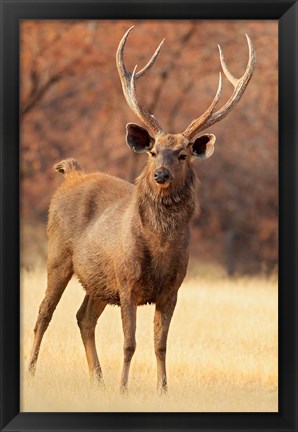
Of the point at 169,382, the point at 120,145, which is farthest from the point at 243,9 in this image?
the point at 120,145

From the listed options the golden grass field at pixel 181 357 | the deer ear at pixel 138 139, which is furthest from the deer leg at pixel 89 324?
the deer ear at pixel 138 139

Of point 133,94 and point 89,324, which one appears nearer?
point 133,94

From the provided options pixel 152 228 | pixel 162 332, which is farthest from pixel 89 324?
pixel 152 228

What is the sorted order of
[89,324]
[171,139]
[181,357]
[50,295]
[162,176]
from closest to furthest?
[162,176] → [171,139] → [50,295] → [89,324] → [181,357]

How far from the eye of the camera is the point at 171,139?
9.27 meters

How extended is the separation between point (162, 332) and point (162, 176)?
4.51 feet

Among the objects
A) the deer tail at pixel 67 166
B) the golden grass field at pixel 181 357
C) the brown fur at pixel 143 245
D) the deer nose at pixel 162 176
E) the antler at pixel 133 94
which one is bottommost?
the golden grass field at pixel 181 357

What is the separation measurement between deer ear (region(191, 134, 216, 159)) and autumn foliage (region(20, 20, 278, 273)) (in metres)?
9.44

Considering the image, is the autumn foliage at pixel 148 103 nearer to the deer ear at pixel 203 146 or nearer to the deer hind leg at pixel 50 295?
the deer hind leg at pixel 50 295

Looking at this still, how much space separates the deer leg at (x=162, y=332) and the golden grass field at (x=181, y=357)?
12 centimetres

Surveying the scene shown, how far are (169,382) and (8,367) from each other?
2.08 m

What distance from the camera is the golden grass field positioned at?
29.8 feet

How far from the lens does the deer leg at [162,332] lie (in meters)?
9.45

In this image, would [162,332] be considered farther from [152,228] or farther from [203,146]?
[203,146]
